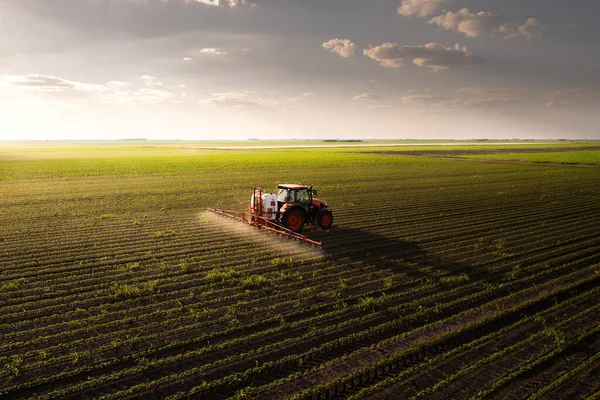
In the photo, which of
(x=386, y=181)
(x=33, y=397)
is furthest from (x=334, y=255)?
(x=386, y=181)

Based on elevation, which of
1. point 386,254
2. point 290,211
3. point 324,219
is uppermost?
point 290,211

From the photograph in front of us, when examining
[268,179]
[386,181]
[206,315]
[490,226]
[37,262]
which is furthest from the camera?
[268,179]

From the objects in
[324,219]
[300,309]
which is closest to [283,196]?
[324,219]

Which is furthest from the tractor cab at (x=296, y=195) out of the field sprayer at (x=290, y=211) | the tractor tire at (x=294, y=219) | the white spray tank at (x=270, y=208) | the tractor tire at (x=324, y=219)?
the tractor tire at (x=324, y=219)

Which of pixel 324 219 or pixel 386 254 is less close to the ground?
pixel 324 219

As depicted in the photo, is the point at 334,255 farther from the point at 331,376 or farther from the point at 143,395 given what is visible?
the point at 143,395

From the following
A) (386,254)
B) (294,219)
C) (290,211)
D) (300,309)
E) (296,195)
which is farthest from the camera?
(296,195)

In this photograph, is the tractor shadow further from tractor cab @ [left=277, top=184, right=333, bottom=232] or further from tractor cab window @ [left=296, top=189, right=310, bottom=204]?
tractor cab window @ [left=296, top=189, right=310, bottom=204]

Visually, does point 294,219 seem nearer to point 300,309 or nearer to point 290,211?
point 290,211
